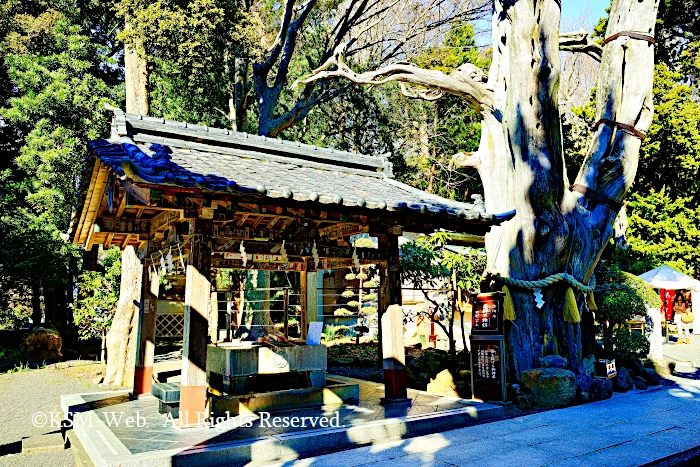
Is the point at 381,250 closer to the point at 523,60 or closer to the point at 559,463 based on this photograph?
the point at 559,463

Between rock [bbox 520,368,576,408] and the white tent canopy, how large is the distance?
32.6 feet

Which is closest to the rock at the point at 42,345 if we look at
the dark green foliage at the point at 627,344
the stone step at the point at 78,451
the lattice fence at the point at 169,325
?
the lattice fence at the point at 169,325

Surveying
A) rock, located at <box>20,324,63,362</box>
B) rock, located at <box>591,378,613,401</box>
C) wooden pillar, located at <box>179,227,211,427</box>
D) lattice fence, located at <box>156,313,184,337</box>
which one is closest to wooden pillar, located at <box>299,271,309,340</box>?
wooden pillar, located at <box>179,227,211,427</box>

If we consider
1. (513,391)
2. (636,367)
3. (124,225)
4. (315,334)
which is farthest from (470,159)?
(124,225)

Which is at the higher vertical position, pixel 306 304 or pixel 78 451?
pixel 306 304

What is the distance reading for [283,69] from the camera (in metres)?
16.3

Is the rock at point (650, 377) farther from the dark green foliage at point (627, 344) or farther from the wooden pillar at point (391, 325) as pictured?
the wooden pillar at point (391, 325)

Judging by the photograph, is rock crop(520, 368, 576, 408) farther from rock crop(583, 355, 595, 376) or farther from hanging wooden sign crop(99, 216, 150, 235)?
→ hanging wooden sign crop(99, 216, 150, 235)

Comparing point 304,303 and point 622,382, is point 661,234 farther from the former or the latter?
point 304,303

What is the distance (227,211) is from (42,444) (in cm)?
381

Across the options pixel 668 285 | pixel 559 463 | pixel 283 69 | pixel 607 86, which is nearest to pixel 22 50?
pixel 283 69

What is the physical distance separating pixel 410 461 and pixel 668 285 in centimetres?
1453

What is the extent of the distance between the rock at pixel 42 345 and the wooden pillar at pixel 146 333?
30.6ft

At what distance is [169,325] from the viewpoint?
53.0 feet
